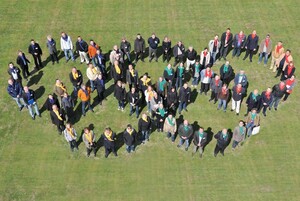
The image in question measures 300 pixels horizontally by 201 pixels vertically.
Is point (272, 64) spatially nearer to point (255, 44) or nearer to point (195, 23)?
point (255, 44)

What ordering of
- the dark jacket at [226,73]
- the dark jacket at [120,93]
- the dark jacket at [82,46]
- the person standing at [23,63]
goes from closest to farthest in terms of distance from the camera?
the dark jacket at [120,93]
the dark jacket at [226,73]
the person standing at [23,63]
the dark jacket at [82,46]

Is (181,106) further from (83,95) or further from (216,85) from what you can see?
(83,95)

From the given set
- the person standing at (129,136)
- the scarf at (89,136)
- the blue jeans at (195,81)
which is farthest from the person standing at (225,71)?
the scarf at (89,136)

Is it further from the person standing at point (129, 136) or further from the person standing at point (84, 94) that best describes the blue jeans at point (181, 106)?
the person standing at point (84, 94)

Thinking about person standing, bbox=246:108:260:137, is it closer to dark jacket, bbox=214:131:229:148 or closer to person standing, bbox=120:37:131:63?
dark jacket, bbox=214:131:229:148

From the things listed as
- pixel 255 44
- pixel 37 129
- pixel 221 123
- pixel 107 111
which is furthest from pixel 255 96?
pixel 37 129

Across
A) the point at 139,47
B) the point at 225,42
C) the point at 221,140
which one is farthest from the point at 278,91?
the point at 139,47

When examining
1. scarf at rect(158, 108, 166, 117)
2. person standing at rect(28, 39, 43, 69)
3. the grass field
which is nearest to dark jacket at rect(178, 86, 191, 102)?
the grass field
